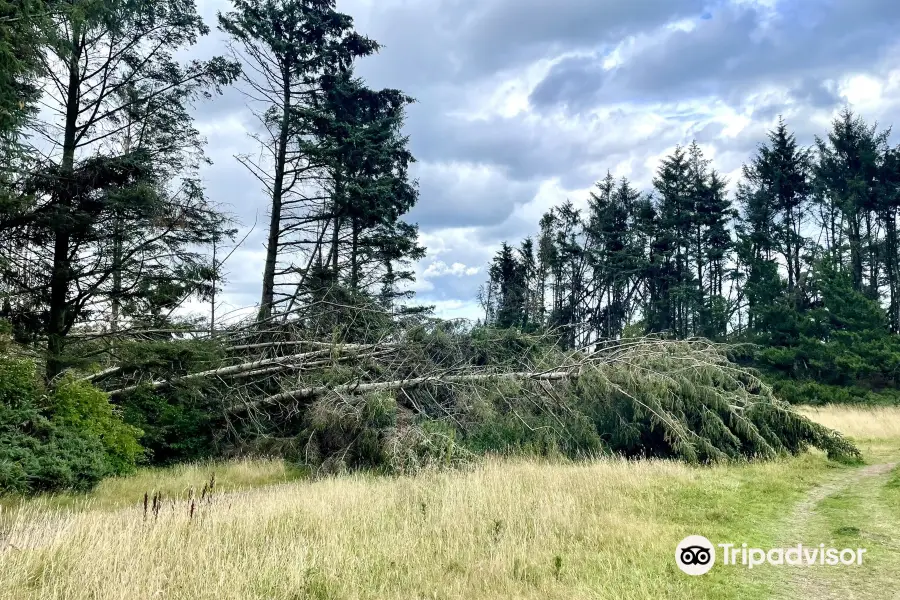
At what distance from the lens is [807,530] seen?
6.03 m

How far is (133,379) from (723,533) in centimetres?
1276

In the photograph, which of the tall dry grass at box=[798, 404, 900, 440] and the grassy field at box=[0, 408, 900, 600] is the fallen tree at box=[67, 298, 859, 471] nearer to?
Answer: the grassy field at box=[0, 408, 900, 600]

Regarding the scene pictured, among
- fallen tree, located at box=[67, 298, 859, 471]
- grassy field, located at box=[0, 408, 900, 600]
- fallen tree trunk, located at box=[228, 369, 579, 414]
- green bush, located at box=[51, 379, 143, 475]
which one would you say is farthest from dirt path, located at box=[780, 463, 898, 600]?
green bush, located at box=[51, 379, 143, 475]

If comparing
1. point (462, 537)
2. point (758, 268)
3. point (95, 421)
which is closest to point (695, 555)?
point (462, 537)

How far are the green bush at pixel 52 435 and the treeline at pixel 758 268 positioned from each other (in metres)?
16.2

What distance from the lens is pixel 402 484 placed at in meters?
8.35

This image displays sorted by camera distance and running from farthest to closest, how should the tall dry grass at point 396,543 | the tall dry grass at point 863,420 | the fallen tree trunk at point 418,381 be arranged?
the tall dry grass at point 863,420, the fallen tree trunk at point 418,381, the tall dry grass at point 396,543

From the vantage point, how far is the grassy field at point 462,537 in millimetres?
4168

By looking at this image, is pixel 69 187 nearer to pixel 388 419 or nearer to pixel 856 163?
pixel 388 419

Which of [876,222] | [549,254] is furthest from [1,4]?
[876,222]

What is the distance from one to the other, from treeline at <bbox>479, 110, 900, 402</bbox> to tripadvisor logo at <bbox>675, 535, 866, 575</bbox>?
18.2 m

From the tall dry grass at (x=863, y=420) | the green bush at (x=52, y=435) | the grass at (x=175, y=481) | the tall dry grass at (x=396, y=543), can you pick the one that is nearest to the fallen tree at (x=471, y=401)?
the grass at (x=175, y=481)

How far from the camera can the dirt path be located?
4233 millimetres

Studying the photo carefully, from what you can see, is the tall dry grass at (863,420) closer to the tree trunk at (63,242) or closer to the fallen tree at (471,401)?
the fallen tree at (471,401)
